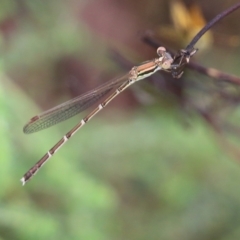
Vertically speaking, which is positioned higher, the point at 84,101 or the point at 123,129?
the point at 123,129

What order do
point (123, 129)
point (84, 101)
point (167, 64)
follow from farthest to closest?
point (123, 129), point (84, 101), point (167, 64)

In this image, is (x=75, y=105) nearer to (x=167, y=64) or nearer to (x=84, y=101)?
(x=84, y=101)

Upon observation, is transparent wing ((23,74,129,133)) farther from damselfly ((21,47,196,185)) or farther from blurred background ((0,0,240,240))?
blurred background ((0,0,240,240))

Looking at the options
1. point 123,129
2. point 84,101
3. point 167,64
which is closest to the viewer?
point 167,64

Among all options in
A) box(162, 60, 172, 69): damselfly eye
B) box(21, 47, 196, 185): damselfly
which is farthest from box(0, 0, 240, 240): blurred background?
box(162, 60, 172, 69): damselfly eye

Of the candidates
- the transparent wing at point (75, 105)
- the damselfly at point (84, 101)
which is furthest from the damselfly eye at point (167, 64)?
the transparent wing at point (75, 105)

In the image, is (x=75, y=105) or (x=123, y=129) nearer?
(x=75, y=105)

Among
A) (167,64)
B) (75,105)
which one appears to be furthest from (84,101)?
(167,64)

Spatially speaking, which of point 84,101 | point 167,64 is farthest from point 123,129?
point 167,64

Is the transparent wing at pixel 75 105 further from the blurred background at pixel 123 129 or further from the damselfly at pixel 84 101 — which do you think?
the blurred background at pixel 123 129
